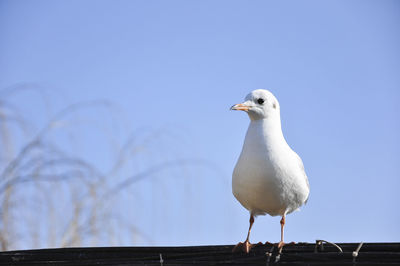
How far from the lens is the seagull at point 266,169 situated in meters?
2.49

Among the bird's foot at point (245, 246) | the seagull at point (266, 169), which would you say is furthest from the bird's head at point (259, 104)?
the bird's foot at point (245, 246)

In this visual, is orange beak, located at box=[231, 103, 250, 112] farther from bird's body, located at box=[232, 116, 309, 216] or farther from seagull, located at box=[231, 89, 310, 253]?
bird's body, located at box=[232, 116, 309, 216]

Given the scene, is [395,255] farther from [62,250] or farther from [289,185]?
[62,250]

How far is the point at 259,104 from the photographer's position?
2779mm

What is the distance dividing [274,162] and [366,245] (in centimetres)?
79

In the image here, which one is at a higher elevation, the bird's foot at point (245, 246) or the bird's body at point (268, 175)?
the bird's body at point (268, 175)

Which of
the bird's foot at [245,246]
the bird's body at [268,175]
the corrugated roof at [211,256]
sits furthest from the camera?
the bird's body at [268,175]

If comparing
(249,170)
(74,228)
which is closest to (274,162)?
(249,170)

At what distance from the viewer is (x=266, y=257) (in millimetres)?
1700

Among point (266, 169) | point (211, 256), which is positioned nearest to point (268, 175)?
point (266, 169)

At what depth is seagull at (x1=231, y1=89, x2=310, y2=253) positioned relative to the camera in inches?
98.0

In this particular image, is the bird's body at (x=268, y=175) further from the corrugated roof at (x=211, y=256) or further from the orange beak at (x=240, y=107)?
the corrugated roof at (x=211, y=256)

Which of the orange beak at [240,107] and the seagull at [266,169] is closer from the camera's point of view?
the seagull at [266,169]

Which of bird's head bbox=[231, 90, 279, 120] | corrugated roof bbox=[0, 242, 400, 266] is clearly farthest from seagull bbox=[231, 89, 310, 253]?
corrugated roof bbox=[0, 242, 400, 266]
